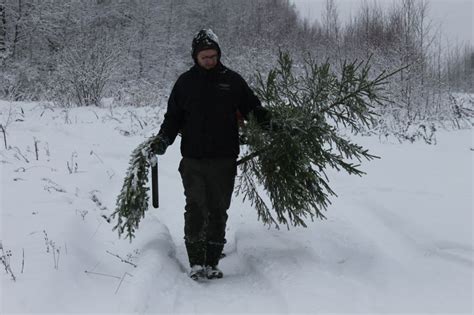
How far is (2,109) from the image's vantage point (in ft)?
34.9

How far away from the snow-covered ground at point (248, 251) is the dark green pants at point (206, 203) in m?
0.27

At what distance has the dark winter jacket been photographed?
389 cm

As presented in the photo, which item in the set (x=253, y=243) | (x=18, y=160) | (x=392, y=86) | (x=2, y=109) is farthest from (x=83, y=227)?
(x=392, y=86)

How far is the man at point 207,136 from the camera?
3.89 metres

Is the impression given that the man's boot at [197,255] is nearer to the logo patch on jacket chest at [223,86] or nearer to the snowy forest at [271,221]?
the snowy forest at [271,221]

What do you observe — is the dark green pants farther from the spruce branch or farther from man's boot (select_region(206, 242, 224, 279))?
the spruce branch

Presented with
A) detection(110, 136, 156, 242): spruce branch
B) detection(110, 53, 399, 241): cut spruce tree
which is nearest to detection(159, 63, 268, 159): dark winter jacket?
detection(110, 53, 399, 241): cut spruce tree

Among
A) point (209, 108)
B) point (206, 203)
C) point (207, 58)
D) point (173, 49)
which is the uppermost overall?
point (173, 49)

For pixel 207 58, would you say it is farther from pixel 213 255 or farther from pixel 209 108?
pixel 213 255

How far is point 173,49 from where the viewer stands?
33719 millimetres

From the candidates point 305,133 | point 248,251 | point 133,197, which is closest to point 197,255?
point 248,251

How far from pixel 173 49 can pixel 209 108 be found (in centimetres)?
3105

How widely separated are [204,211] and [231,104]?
95 centimetres

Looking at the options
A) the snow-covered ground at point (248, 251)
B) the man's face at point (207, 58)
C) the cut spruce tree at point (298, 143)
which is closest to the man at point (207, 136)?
the man's face at point (207, 58)
